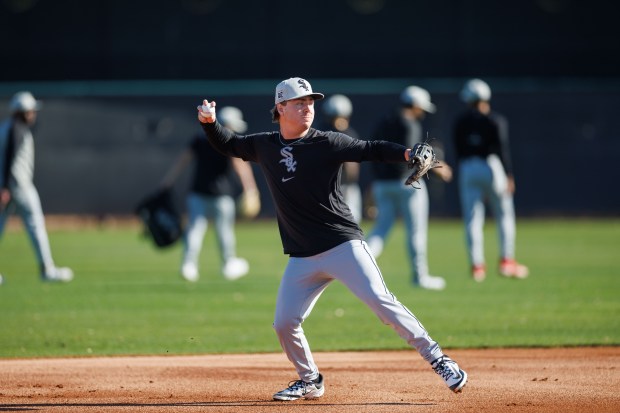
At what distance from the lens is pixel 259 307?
12352mm

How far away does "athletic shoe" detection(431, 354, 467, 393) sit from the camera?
680cm

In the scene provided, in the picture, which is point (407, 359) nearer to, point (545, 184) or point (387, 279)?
point (387, 279)

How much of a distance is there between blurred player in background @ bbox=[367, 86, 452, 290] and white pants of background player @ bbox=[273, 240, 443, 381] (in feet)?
21.1

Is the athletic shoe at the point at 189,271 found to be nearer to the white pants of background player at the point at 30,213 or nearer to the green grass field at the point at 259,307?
the green grass field at the point at 259,307

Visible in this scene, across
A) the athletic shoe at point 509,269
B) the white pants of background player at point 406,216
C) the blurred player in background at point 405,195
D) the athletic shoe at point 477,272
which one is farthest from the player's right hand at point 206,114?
the athletic shoe at point 509,269

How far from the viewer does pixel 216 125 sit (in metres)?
7.21

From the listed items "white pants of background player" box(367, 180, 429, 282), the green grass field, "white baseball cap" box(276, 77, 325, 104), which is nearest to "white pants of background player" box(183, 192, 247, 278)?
the green grass field

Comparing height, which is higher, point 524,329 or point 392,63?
point 392,63

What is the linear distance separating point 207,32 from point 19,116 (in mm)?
14857

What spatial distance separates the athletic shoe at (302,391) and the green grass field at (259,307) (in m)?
2.41

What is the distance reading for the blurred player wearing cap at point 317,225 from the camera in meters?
6.88

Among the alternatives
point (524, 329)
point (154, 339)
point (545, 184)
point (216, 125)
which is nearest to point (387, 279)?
point (524, 329)

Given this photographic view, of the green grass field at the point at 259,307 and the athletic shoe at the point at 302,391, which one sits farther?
the green grass field at the point at 259,307

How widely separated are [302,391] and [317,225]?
42.8 inches
